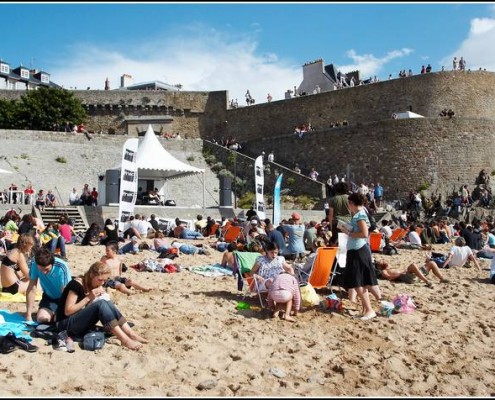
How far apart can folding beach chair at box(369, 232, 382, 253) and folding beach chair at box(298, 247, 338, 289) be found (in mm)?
5316

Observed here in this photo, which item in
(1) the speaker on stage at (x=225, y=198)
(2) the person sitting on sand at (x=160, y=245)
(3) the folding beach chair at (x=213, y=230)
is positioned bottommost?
(2) the person sitting on sand at (x=160, y=245)

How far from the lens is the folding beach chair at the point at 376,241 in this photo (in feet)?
42.4

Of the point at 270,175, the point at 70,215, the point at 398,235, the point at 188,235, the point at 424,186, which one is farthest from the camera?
the point at 270,175

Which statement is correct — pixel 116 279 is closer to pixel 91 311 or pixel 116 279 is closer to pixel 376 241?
pixel 91 311

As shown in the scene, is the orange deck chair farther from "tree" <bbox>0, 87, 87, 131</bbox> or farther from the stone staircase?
"tree" <bbox>0, 87, 87, 131</bbox>

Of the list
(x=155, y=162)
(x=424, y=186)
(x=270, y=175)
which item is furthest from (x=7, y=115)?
(x=424, y=186)

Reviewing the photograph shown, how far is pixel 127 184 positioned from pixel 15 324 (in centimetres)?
867

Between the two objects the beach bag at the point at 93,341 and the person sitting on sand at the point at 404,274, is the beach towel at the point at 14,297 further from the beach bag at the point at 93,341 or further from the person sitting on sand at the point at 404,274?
the person sitting on sand at the point at 404,274

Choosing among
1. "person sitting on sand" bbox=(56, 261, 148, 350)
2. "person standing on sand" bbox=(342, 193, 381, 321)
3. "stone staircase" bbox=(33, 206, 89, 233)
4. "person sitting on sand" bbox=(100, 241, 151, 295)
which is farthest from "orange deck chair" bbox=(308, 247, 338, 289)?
"stone staircase" bbox=(33, 206, 89, 233)

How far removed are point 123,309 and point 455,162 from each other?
80.0 ft

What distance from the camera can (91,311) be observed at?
215 inches

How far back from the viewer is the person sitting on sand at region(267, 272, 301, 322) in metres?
6.68

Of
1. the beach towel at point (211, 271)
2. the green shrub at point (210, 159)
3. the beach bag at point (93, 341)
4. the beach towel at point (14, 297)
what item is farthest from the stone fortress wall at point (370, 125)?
the beach bag at point (93, 341)

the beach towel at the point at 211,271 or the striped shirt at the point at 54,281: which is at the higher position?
the striped shirt at the point at 54,281
